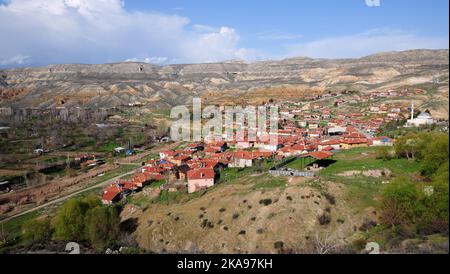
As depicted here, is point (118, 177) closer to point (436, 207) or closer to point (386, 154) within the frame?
point (386, 154)

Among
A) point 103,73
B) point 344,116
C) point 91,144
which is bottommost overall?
point 91,144

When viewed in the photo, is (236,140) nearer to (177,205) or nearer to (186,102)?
(177,205)

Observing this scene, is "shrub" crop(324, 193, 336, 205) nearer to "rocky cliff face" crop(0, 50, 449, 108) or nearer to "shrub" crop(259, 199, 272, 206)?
"shrub" crop(259, 199, 272, 206)

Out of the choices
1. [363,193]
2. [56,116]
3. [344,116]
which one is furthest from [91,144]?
[363,193]

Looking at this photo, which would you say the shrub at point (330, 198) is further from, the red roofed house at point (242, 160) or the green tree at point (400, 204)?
the red roofed house at point (242, 160)

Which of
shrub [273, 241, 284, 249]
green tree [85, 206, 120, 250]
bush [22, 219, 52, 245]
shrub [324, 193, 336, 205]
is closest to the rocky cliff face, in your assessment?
shrub [324, 193, 336, 205]

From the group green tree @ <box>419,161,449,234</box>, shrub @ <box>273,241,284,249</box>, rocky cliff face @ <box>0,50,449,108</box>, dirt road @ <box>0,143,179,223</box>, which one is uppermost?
rocky cliff face @ <box>0,50,449,108</box>
